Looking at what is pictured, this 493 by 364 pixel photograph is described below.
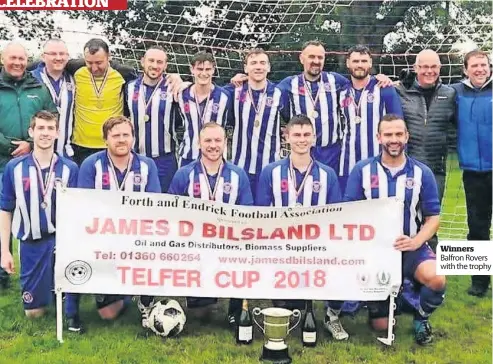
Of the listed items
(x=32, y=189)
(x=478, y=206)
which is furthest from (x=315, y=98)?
(x=32, y=189)

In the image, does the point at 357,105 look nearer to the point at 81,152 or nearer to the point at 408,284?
the point at 408,284

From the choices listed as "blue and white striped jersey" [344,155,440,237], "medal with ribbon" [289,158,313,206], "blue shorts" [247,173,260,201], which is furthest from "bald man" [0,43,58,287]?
"blue and white striped jersey" [344,155,440,237]

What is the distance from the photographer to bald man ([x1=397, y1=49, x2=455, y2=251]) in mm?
4570

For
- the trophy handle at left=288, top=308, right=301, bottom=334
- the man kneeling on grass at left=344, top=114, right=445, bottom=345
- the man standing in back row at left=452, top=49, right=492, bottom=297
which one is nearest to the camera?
the man kneeling on grass at left=344, top=114, right=445, bottom=345

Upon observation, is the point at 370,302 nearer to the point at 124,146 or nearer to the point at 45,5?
the point at 124,146

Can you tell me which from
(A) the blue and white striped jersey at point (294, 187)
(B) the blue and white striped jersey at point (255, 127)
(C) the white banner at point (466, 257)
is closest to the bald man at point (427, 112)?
(C) the white banner at point (466, 257)

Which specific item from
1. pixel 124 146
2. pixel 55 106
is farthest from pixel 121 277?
pixel 55 106

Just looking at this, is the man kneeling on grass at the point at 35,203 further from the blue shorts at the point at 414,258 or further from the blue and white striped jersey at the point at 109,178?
the blue shorts at the point at 414,258

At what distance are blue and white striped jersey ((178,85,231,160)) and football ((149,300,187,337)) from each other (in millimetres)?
941

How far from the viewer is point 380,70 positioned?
4707mm

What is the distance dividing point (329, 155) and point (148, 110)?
1.17 m

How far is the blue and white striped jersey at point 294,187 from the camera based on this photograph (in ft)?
14.3

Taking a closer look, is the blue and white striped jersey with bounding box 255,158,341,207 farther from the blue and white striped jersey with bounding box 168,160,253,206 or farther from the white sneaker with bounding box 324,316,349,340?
the white sneaker with bounding box 324,316,349,340

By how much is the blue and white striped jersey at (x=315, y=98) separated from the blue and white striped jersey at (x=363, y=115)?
6cm
